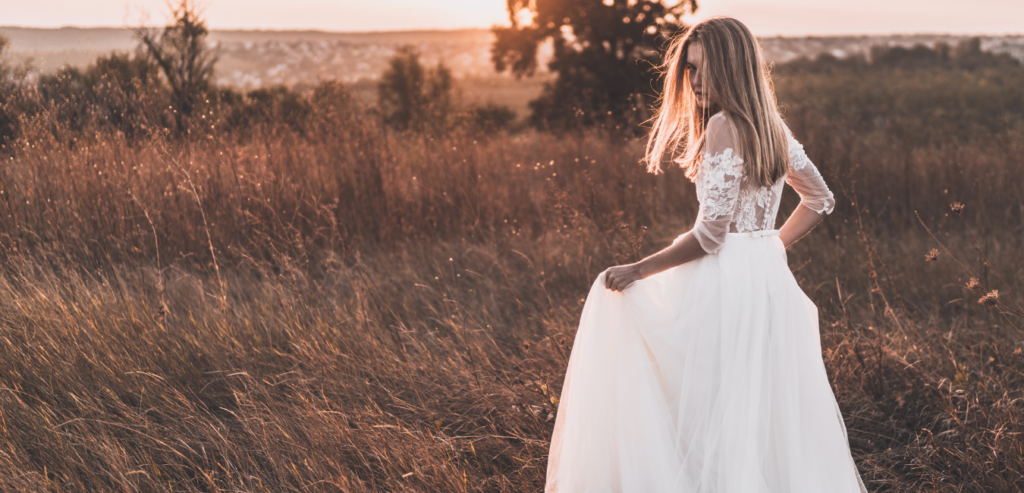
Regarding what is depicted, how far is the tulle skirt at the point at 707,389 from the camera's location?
66.5 inches

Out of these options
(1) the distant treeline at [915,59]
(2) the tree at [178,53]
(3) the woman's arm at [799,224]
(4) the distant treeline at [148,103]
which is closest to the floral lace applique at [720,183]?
(3) the woman's arm at [799,224]

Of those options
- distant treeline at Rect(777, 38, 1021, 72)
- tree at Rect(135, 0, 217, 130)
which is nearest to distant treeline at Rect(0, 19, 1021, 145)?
tree at Rect(135, 0, 217, 130)

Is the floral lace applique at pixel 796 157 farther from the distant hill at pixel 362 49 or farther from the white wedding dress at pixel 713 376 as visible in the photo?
the distant hill at pixel 362 49

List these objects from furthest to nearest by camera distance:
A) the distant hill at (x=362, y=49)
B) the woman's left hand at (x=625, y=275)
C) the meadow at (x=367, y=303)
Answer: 1. the distant hill at (x=362, y=49)
2. the meadow at (x=367, y=303)
3. the woman's left hand at (x=625, y=275)

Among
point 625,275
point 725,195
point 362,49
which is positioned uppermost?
point 362,49

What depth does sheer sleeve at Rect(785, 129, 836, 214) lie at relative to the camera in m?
1.88

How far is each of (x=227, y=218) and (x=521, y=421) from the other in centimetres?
308

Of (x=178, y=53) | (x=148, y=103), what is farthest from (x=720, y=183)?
(x=178, y=53)

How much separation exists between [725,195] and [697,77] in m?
0.37

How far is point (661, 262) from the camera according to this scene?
1734 millimetres

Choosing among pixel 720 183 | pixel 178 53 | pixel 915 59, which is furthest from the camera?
pixel 915 59

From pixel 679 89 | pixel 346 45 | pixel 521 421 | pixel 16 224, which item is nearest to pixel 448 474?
pixel 521 421

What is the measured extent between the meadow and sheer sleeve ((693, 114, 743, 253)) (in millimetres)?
743

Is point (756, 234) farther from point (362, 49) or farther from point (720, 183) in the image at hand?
point (362, 49)
